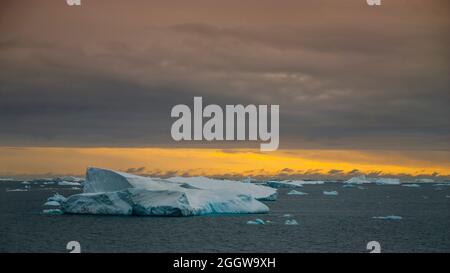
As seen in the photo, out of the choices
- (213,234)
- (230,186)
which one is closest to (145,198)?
(213,234)

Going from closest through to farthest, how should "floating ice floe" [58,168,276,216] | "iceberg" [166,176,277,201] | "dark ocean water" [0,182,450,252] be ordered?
"dark ocean water" [0,182,450,252] → "floating ice floe" [58,168,276,216] → "iceberg" [166,176,277,201]

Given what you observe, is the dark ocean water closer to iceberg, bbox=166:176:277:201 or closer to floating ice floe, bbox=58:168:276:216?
floating ice floe, bbox=58:168:276:216

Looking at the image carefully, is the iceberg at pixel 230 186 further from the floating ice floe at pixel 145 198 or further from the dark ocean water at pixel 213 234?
the dark ocean water at pixel 213 234

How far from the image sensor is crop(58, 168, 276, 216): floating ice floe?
37688 millimetres

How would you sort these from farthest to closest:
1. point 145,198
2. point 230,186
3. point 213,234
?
1. point 230,186
2. point 145,198
3. point 213,234

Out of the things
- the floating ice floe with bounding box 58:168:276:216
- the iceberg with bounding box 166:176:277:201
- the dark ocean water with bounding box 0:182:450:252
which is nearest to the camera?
the dark ocean water with bounding box 0:182:450:252

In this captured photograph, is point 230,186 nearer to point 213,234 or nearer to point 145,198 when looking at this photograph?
point 145,198

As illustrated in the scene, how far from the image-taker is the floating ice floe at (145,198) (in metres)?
37.7

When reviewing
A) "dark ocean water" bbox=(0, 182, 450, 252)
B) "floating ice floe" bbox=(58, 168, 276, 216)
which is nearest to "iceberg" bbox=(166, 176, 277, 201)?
"floating ice floe" bbox=(58, 168, 276, 216)

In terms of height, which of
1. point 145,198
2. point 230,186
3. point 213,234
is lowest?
point 213,234

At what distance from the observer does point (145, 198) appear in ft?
125

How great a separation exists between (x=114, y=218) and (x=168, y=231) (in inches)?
250

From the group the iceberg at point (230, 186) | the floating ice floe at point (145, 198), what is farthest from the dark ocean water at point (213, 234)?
the iceberg at point (230, 186)

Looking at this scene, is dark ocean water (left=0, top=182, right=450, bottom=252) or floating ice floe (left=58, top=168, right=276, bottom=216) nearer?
dark ocean water (left=0, top=182, right=450, bottom=252)
